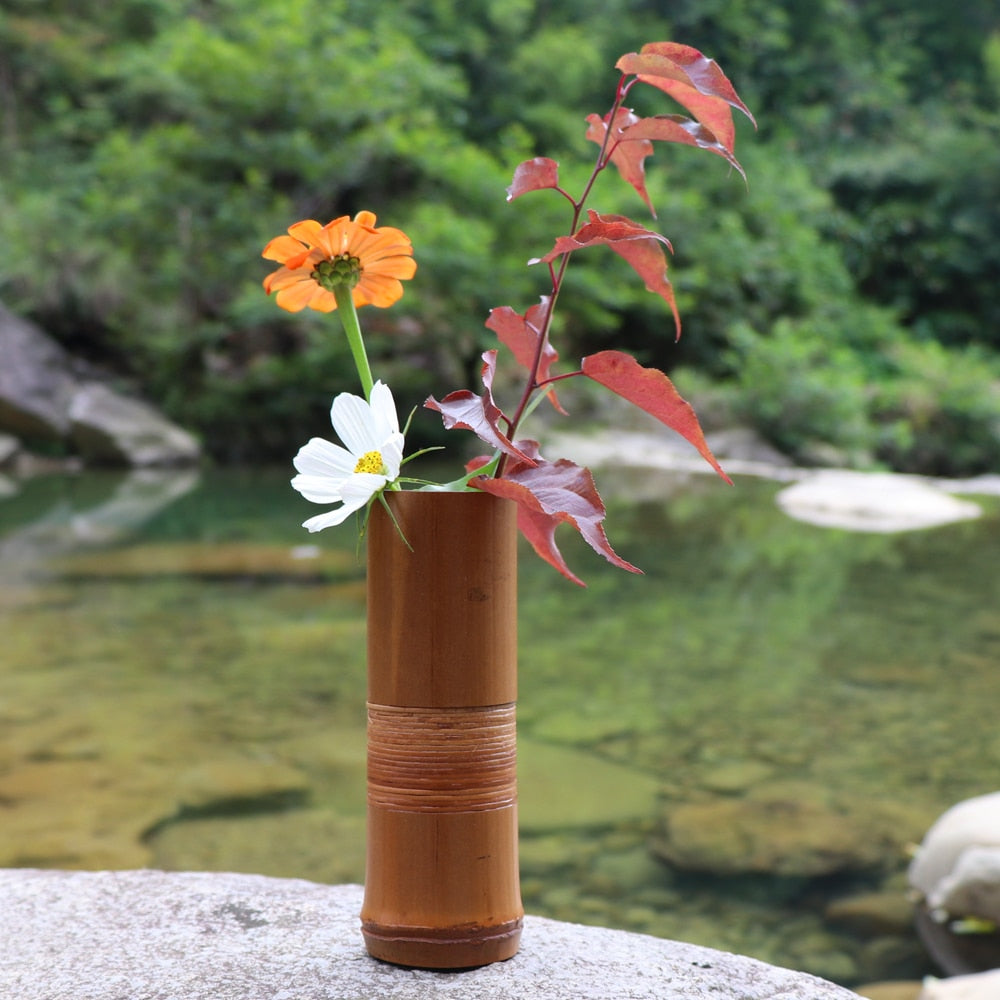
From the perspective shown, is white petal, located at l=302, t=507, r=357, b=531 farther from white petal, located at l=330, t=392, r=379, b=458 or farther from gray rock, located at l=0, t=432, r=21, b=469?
gray rock, located at l=0, t=432, r=21, b=469

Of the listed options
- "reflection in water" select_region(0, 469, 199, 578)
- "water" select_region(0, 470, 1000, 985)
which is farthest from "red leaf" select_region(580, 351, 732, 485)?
"reflection in water" select_region(0, 469, 199, 578)

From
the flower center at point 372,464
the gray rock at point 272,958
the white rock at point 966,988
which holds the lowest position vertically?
the white rock at point 966,988

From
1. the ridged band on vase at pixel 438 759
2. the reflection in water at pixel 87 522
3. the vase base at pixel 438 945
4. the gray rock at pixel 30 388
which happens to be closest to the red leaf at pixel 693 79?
the ridged band on vase at pixel 438 759

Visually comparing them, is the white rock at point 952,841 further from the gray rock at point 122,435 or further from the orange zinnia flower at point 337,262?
the gray rock at point 122,435

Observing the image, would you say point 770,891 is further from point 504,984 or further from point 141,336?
point 141,336

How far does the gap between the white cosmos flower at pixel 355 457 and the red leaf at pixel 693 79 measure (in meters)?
0.41

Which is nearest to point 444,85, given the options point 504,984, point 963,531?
point 963,531

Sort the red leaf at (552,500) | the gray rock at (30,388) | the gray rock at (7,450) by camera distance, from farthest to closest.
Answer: the gray rock at (30,388), the gray rock at (7,450), the red leaf at (552,500)

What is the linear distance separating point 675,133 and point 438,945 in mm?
856

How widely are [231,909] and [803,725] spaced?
8.24 feet

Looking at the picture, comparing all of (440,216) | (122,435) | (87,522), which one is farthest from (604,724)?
(122,435)

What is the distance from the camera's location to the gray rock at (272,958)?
1.11m

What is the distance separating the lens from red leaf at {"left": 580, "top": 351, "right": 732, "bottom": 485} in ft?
3.73

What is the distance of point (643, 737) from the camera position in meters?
3.42
